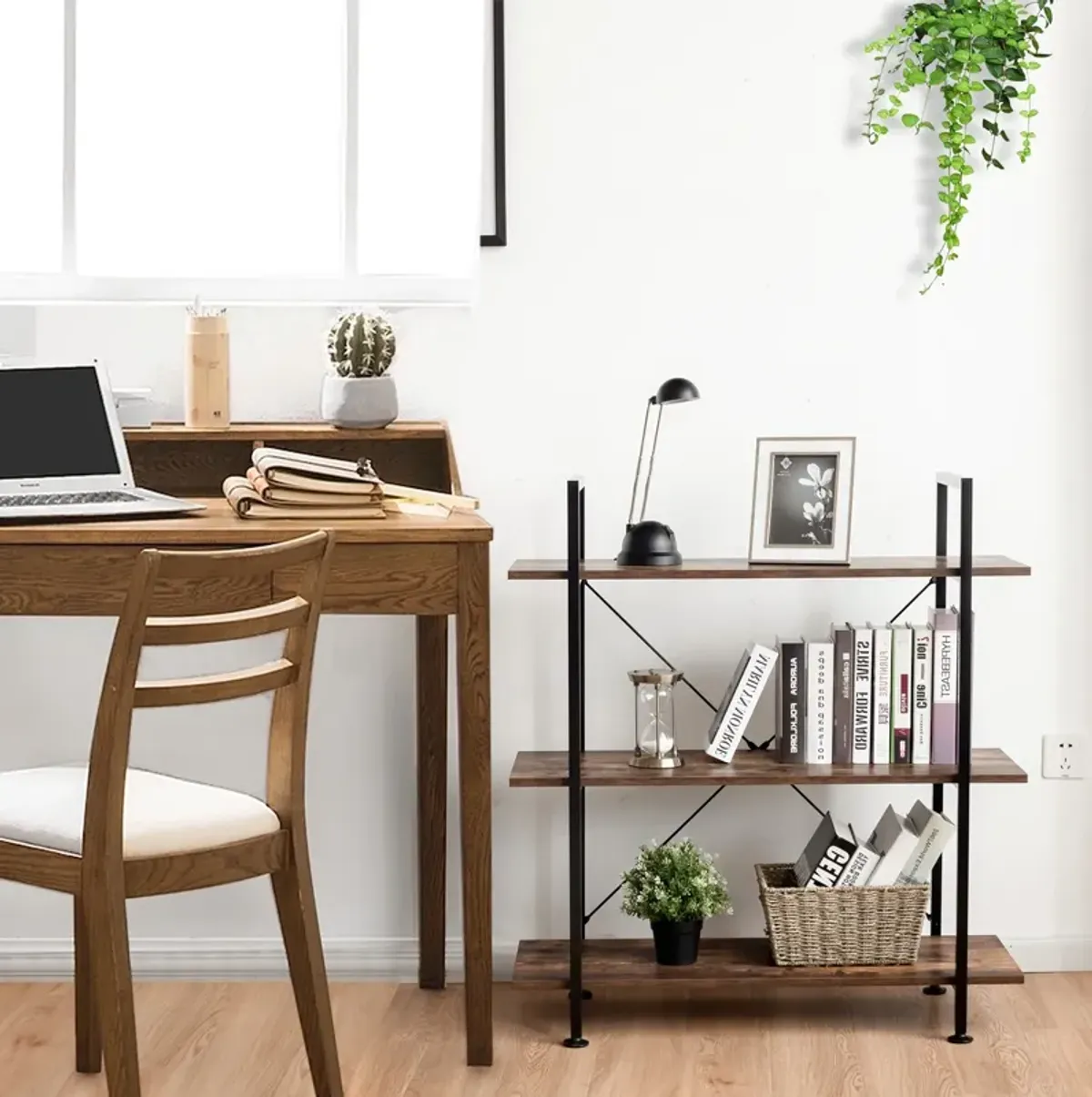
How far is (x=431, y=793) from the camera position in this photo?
9.94 feet

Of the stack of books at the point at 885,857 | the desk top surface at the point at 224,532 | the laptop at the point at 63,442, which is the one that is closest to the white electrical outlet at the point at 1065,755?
the stack of books at the point at 885,857

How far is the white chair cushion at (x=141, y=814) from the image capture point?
2.20 m

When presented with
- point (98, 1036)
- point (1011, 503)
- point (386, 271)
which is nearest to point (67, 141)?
point (386, 271)

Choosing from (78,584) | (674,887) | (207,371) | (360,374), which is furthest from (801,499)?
(78,584)

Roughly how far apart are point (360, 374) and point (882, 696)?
3.35 ft

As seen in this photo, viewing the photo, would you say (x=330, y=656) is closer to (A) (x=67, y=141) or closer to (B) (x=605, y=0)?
(A) (x=67, y=141)

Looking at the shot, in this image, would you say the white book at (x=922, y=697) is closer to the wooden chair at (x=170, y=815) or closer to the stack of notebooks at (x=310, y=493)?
the stack of notebooks at (x=310, y=493)

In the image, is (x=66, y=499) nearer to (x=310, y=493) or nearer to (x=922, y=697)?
(x=310, y=493)

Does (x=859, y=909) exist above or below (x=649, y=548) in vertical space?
below

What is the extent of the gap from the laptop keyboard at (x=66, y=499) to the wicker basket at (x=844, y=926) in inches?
48.0

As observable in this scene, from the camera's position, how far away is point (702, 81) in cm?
302

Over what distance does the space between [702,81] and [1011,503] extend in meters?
0.92

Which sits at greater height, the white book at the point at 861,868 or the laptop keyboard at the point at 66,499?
the laptop keyboard at the point at 66,499

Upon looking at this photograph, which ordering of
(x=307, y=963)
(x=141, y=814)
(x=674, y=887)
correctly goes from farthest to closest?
(x=674, y=887)
(x=307, y=963)
(x=141, y=814)
